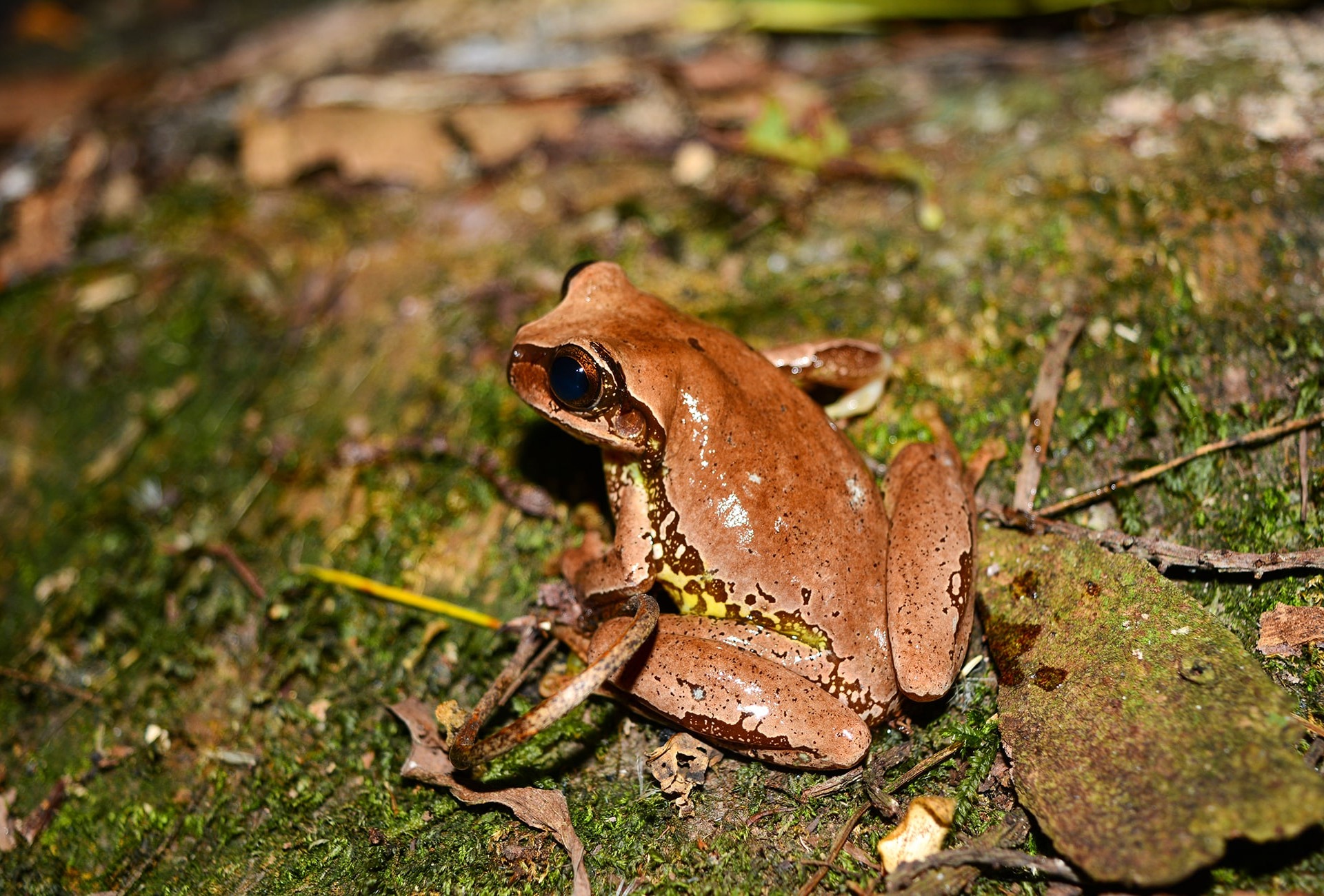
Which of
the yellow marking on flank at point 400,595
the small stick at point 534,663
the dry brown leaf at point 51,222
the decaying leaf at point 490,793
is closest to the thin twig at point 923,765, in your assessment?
the decaying leaf at point 490,793

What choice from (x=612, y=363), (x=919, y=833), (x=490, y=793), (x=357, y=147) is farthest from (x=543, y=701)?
(x=357, y=147)

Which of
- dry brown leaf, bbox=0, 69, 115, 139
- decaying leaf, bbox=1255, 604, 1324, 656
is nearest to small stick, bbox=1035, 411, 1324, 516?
decaying leaf, bbox=1255, 604, 1324, 656

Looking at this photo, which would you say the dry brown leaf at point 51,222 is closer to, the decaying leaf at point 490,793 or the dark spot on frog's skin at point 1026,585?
the decaying leaf at point 490,793

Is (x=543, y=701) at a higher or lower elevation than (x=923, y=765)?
higher

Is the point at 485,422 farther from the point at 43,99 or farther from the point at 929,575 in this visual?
the point at 43,99

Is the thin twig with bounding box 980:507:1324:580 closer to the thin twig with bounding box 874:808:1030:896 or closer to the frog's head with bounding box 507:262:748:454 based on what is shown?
the thin twig with bounding box 874:808:1030:896

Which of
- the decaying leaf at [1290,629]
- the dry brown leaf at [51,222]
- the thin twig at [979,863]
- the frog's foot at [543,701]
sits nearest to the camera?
the thin twig at [979,863]
